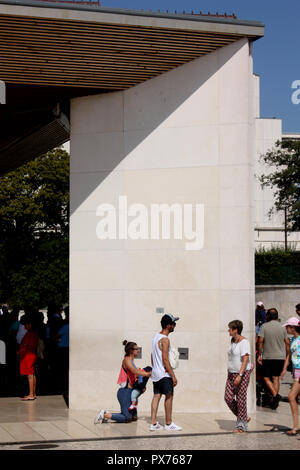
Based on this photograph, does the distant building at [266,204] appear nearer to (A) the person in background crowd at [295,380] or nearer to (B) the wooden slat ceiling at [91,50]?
(B) the wooden slat ceiling at [91,50]

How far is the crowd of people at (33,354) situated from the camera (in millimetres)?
16516

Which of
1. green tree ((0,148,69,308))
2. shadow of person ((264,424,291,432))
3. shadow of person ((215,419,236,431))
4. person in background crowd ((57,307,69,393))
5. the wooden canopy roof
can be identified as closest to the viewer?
shadow of person ((264,424,291,432))

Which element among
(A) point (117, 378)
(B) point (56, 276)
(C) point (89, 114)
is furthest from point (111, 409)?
(B) point (56, 276)

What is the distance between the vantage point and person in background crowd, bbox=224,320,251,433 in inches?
492

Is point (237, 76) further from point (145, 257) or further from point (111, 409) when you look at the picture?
point (111, 409)

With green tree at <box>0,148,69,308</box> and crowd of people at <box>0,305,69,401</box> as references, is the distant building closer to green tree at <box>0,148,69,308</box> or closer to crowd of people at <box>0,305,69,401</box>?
green tree at <box>0,148,69,308</box>

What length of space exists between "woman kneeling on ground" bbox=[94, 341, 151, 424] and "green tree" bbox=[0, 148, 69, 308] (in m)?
40.3

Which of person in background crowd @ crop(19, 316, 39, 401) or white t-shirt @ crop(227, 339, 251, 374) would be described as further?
person in background crowd @ crop(19, 316, 39, 401)

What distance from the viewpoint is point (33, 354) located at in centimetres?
1647

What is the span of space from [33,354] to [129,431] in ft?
14.6

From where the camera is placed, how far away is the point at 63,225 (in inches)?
2493

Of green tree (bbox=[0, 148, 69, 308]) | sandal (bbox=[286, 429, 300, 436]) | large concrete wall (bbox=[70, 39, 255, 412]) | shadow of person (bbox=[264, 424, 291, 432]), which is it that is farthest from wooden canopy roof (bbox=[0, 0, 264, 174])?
green tree (bbox=[0, 148, 69, 308])

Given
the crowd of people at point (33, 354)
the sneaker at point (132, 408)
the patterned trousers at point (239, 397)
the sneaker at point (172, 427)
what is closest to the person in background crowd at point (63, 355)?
the crowd of people at point (33, 354)

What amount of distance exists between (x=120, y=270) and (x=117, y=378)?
2.03 meters
